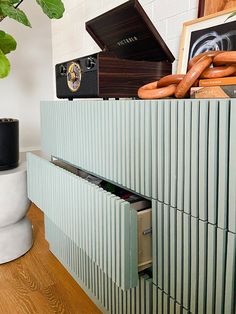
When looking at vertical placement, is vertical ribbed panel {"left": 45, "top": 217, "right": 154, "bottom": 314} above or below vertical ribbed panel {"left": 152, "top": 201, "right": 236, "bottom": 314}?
below

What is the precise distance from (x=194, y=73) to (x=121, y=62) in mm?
429

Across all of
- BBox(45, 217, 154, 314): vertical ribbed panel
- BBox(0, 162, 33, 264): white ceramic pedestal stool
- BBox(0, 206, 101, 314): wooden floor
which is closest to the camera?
BBox(45, 217, 154, 314): vertical ribbed panel

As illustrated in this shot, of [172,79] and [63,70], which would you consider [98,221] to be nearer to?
[172,79]

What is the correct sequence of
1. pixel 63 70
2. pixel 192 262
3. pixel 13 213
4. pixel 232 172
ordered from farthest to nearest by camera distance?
pixel 13 213 < pixel 63 70 < pixel 192 262 < pixel 232 172

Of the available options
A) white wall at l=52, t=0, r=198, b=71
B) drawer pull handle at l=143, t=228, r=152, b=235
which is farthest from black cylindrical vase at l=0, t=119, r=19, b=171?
drawer pull handle at l=143, t=228, r=152, b=235

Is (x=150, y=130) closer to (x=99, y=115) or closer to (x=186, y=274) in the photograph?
(x=99, y=115)

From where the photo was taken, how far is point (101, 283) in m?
1.25

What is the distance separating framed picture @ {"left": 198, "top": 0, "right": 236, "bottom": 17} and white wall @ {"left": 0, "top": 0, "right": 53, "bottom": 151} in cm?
198

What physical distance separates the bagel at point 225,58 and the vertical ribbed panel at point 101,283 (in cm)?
69

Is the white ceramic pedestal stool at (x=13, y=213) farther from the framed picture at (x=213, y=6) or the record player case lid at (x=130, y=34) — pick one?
the framed picture at (x=213, y=6)

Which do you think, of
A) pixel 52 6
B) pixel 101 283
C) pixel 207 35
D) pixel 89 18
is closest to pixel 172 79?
pixel 207 35

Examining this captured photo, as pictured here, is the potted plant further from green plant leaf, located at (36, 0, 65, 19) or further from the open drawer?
the open drawer

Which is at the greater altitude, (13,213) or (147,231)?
(147,231)

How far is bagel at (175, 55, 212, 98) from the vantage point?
0.84 metres
